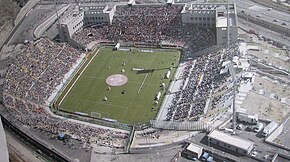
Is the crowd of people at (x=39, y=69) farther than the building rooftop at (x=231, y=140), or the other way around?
the crowd of people at (x=39, y=69)

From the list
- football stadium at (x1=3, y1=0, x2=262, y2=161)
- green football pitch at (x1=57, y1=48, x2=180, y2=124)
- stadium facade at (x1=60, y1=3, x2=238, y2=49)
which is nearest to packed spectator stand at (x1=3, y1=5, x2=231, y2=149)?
football stadium at (x1=3, y1=0, x2=262, y2=161)

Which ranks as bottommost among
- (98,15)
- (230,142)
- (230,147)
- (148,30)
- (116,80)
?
(230,147)

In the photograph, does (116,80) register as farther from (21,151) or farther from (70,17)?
(21,151)

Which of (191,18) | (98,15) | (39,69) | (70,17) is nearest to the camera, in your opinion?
(39,69)

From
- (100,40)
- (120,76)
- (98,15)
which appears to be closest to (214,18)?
(120,76)

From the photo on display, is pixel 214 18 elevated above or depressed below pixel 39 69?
above

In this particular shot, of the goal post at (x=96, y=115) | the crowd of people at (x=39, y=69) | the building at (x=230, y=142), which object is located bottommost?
the goal post at (x=96, y=115)

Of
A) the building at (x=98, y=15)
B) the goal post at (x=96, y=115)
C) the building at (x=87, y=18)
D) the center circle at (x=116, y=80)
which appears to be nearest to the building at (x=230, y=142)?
the goal post at (x=96, y=115)

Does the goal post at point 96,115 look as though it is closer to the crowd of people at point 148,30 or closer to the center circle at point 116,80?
the center circle at point 116,80
